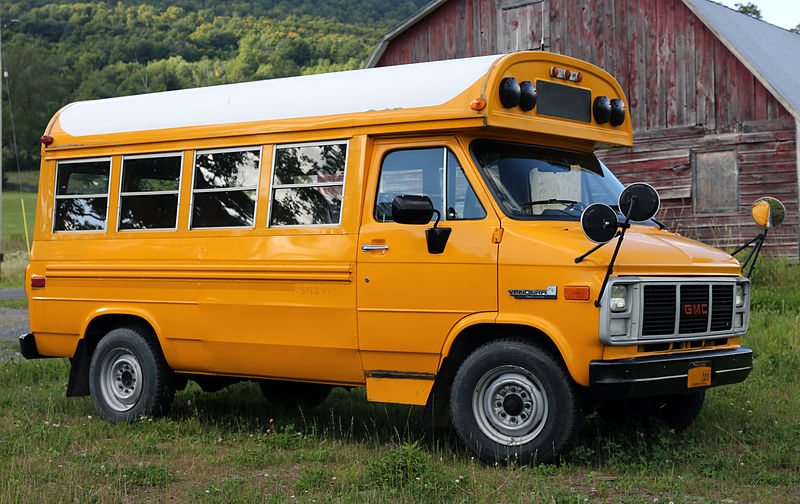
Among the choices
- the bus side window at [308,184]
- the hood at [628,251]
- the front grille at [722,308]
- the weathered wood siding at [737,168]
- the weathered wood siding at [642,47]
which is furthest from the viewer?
the weathered wood siding at [642,47]

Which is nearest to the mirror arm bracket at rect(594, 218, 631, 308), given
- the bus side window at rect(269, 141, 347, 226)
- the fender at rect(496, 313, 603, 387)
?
the fender at rect(496, 313, 603, 387)

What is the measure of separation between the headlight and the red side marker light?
0.17 metres

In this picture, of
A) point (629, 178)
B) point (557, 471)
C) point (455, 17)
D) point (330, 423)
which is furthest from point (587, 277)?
point (455, 17)

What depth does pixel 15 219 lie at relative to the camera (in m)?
61.5

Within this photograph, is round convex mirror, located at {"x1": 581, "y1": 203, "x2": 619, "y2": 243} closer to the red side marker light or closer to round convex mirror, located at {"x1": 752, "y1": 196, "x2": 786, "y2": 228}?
the red side marker light

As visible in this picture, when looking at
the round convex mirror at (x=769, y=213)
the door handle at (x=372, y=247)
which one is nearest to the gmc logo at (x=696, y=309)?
the round convex mirror at (x=769, y=213)

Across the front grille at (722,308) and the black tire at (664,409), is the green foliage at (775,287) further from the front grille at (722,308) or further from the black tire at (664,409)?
the front grille at (722,308)

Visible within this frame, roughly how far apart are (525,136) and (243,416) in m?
3.82

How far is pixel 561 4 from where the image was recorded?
2253 cm

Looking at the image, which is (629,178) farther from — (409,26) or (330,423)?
(330,423)

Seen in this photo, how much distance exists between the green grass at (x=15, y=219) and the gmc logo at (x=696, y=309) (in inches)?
1447

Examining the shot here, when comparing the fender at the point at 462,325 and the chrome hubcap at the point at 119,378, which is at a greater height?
the fender at the point at 462,325

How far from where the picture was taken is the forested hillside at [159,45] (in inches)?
3014

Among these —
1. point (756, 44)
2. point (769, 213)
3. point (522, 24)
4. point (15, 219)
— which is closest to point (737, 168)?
point (756, 44)
